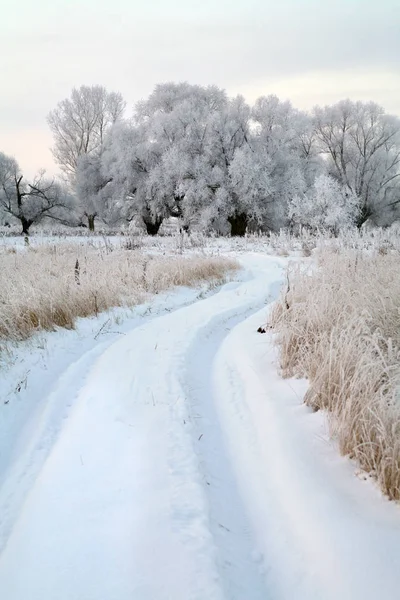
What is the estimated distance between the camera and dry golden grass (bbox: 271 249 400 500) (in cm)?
213

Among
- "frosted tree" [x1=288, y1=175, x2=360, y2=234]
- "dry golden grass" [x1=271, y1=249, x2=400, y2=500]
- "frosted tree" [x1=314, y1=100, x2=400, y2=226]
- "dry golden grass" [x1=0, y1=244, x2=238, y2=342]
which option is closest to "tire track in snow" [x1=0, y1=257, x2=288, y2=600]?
"dry golden grass" [x1=271, y1=249, x2=400, y2=500]

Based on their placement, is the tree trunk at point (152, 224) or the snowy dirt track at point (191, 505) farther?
the tree trunk at point (152, 224)

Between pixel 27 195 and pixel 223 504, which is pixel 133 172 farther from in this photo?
pixel 223 504

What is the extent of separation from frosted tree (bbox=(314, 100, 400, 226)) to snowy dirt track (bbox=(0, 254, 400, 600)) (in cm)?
3084

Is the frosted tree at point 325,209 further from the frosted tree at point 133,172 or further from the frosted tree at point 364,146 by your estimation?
the frosted tree at point 364,146

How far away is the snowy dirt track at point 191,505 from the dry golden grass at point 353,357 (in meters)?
0.16

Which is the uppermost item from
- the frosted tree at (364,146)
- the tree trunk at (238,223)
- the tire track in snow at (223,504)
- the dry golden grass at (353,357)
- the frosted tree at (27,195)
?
the frosted tree at (364,146)

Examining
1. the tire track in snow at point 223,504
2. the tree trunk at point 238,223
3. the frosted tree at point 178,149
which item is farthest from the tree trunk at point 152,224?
the tire track in snow at point 223,504

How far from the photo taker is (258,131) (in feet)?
88.8

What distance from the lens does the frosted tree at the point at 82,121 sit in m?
34.4

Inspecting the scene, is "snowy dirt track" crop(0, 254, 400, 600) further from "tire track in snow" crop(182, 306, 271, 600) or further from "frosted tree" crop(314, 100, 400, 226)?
"frosted tree" crop(314, 100, 400, 226)

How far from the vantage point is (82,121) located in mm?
34844

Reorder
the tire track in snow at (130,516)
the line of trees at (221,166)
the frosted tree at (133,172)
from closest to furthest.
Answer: the tire track in snow at (130,516) → the line of trees at (221,166) → the frosted tree at (133,172)

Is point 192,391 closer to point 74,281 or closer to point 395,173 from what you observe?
point 74,281
